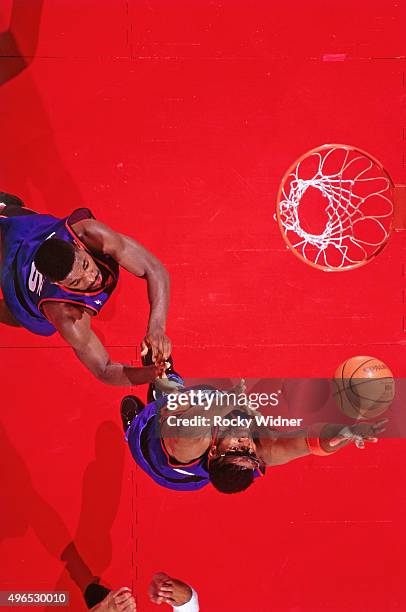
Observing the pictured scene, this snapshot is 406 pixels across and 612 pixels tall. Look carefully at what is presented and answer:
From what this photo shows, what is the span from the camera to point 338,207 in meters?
3.22

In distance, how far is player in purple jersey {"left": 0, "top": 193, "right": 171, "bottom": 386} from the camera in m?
2.91

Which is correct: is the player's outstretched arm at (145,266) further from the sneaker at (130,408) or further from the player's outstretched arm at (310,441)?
the player's outstretched arm at (310,441)

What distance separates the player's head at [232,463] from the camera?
8.95 ft

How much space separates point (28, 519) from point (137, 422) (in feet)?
2.61

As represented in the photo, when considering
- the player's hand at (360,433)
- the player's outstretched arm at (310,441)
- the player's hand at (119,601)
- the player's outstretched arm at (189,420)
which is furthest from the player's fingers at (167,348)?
the player's hand at (119,601)

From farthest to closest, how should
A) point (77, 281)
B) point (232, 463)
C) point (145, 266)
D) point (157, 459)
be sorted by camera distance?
point (145, 266)
point (157, 459)
point (77, 281)
point (232, 463)

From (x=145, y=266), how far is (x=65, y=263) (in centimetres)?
51

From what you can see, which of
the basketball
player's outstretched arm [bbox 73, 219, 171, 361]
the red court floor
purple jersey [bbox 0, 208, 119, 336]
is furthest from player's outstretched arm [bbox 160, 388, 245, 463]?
purple jersey [bbox 0, 208, 119, 336]

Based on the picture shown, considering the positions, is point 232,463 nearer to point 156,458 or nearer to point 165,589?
point 156,458

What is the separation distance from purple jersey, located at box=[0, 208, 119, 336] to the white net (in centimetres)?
97

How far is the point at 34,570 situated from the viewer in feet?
10.5

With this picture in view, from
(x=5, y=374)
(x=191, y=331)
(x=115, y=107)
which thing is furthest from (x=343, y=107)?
(x=5, y=374)

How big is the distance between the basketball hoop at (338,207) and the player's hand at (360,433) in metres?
0.82

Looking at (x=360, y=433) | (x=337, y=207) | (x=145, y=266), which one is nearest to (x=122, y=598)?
(x=360, y=433)
